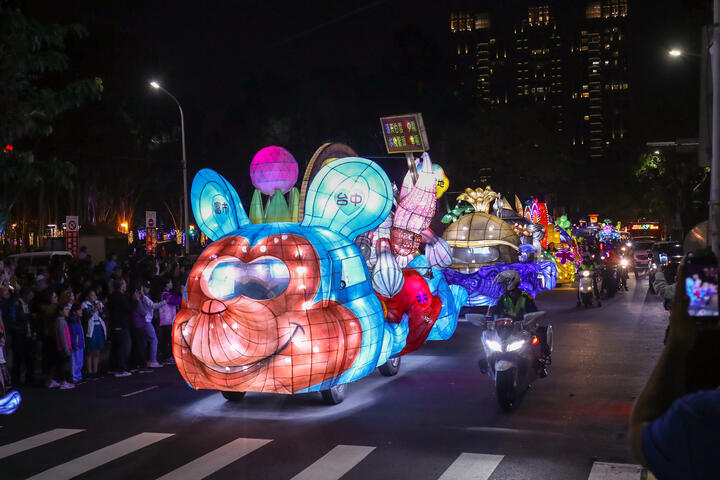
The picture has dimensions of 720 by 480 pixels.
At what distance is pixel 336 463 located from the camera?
7.94m

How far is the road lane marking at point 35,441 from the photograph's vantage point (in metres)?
8.79

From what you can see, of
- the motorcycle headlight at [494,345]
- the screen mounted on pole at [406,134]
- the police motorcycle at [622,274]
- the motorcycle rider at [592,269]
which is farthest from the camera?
the police motorcycle at [622,274]

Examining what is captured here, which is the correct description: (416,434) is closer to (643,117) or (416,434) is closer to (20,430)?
(20,430)

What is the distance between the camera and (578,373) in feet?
42.4

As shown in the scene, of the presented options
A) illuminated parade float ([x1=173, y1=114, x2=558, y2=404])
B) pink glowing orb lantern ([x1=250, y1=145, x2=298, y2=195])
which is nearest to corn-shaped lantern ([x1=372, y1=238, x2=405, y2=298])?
illuminated parade float ([x1=173, y1=114, x2=558, y2=404])

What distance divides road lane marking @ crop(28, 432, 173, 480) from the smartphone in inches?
266

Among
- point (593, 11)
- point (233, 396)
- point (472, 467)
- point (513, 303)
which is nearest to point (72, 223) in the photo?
point (233, 396)

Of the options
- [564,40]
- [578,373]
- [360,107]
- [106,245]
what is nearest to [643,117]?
[360,107]

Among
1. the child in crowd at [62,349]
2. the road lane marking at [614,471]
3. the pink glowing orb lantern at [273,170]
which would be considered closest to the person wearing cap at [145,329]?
the child in crowd at [62,349]

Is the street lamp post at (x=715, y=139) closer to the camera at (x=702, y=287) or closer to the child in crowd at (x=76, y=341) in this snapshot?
A: the camera at (x=702, y=287)

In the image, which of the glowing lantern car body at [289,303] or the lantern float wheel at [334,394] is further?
the lantern float wheel at [334,394]

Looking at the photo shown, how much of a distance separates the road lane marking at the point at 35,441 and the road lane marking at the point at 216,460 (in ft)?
7.03

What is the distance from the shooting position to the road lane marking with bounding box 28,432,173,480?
7.79m

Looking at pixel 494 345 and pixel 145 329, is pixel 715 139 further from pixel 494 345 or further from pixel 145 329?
pixel 145 329
